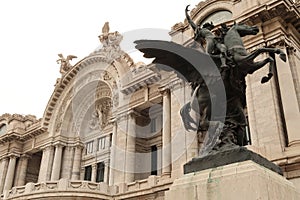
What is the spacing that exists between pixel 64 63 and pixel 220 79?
26831 millimetres

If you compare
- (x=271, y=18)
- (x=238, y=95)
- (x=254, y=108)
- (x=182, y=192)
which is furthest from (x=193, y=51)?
(x=271, y=18)

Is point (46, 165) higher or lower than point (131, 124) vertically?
lower

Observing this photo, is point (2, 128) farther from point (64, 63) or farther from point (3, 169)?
point (64, 63)

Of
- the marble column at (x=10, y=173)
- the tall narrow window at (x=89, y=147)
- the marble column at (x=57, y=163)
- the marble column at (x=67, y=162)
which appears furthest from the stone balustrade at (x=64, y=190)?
the marble column at (x=10, y=173)

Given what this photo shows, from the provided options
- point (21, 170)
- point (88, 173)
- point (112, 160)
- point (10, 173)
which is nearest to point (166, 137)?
point (112, 160)

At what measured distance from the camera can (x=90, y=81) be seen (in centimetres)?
2941

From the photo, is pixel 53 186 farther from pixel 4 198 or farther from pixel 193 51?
pixel 193 51

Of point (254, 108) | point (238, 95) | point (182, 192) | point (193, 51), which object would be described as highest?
point (254, 108)

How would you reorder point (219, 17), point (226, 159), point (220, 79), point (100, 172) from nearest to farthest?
point (226, 159) → point (220, 79) → point (219, 17) → point (100, 172)

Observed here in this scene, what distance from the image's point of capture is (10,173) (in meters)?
30.9

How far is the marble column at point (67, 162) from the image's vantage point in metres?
27.6

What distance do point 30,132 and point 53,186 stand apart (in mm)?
13473

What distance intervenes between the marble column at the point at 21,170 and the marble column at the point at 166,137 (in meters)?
17.2

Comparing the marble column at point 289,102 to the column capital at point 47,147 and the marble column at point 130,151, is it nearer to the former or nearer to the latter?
the marble column at point 130,151
